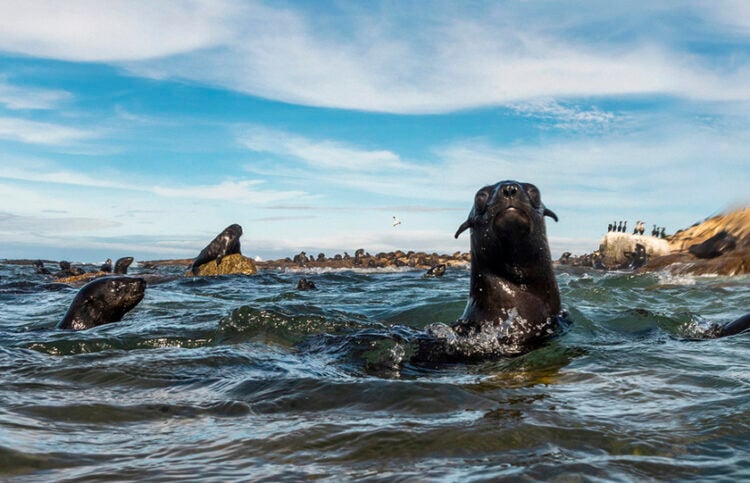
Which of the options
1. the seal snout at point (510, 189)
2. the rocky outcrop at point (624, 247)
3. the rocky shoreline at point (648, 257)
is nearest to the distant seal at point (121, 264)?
the rocky shoreline at point (648, 257)

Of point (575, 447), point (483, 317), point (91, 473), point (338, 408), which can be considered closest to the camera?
point (91, 473)

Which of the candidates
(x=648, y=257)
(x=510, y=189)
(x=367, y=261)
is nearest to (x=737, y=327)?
(x=510, y=189)

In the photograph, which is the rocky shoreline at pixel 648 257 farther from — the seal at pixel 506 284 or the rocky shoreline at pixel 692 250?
the seal at pixel 506 284

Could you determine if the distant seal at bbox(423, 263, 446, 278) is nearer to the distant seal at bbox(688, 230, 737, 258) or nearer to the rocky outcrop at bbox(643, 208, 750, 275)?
the rocky outcrop at bbox(643, 208, 750, 275)

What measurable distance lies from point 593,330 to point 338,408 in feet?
12.2

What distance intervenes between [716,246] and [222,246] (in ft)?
47.8

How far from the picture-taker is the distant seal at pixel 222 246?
1989 centimetres

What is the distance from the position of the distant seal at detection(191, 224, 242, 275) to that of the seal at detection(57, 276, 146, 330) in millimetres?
10995

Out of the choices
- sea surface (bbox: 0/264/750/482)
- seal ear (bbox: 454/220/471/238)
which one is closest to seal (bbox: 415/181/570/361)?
seal ear (bbox: 454/220/471/238)

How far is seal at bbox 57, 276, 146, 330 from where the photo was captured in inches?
325

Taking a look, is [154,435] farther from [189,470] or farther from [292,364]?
[292,364]

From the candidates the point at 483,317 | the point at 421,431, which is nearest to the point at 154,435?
the point at 421,431

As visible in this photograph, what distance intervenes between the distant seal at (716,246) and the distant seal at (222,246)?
45.1 feet

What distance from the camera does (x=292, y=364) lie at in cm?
579
